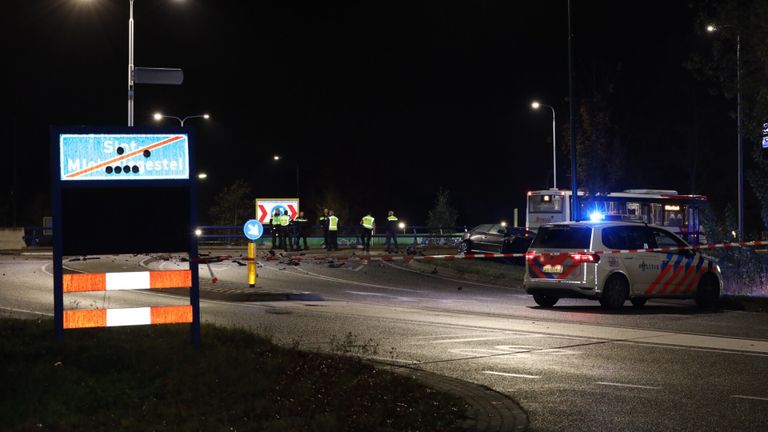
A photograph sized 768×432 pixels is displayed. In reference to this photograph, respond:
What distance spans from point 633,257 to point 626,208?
3106cm

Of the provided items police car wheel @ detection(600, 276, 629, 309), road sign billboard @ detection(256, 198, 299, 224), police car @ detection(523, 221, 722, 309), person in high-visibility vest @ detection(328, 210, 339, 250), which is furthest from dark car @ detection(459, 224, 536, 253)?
police car wheel @ detection(600, 276, 629, 309)

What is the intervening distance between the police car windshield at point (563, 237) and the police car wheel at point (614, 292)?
2.74 feet

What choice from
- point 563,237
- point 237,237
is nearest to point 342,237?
point 237,237

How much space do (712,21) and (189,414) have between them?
24964 millimetres

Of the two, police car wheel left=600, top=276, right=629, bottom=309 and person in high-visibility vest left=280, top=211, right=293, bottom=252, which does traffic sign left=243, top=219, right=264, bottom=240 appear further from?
person in high-visibility vest left=280, top=211, right=293, bottom=252

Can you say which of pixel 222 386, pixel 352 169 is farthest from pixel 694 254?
pixel 352 169

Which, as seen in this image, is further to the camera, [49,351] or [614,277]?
[614,277]

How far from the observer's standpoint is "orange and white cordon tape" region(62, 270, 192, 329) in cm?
981

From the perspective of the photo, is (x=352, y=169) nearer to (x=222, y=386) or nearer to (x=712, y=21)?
(x=712, y=21)

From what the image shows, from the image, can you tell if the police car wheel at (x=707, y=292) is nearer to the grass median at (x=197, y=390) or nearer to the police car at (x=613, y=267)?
the police car at (x=613, y=267)

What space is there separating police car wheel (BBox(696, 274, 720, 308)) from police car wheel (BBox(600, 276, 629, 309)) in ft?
5.97

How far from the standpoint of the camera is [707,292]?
1931 cm

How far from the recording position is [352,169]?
103m

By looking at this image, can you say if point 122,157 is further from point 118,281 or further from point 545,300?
point 545,300
